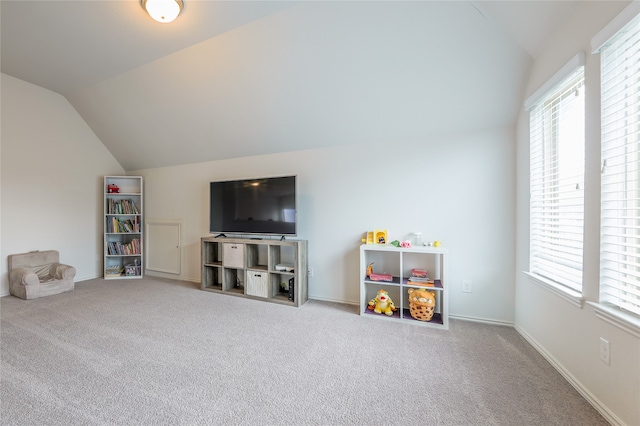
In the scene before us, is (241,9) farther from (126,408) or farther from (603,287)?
(603,287)

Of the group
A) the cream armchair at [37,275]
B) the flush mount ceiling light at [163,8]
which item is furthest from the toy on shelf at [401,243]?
the cream armchair at [37,275]

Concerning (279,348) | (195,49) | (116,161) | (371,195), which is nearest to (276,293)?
(279,348)

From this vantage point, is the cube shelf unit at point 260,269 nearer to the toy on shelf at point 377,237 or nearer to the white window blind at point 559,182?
the toy on shelf at point 377,237

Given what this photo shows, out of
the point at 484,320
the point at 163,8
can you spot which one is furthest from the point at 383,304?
the point at 163,8

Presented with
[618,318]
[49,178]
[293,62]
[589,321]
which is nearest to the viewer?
[618,318]

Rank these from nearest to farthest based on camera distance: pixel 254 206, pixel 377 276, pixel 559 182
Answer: pixel 559 182 < pixel 377 276 < pixel 254 206

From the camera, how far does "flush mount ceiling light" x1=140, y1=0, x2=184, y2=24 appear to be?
182 cm

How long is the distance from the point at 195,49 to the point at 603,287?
3635 mm

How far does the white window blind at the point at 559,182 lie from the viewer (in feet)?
5.17

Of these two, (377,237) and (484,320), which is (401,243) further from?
(484,320)

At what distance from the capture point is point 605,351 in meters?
1.27

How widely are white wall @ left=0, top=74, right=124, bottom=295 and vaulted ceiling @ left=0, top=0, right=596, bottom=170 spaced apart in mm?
433

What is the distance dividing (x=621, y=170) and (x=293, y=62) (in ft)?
7.92

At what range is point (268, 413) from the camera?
4.24 feet
